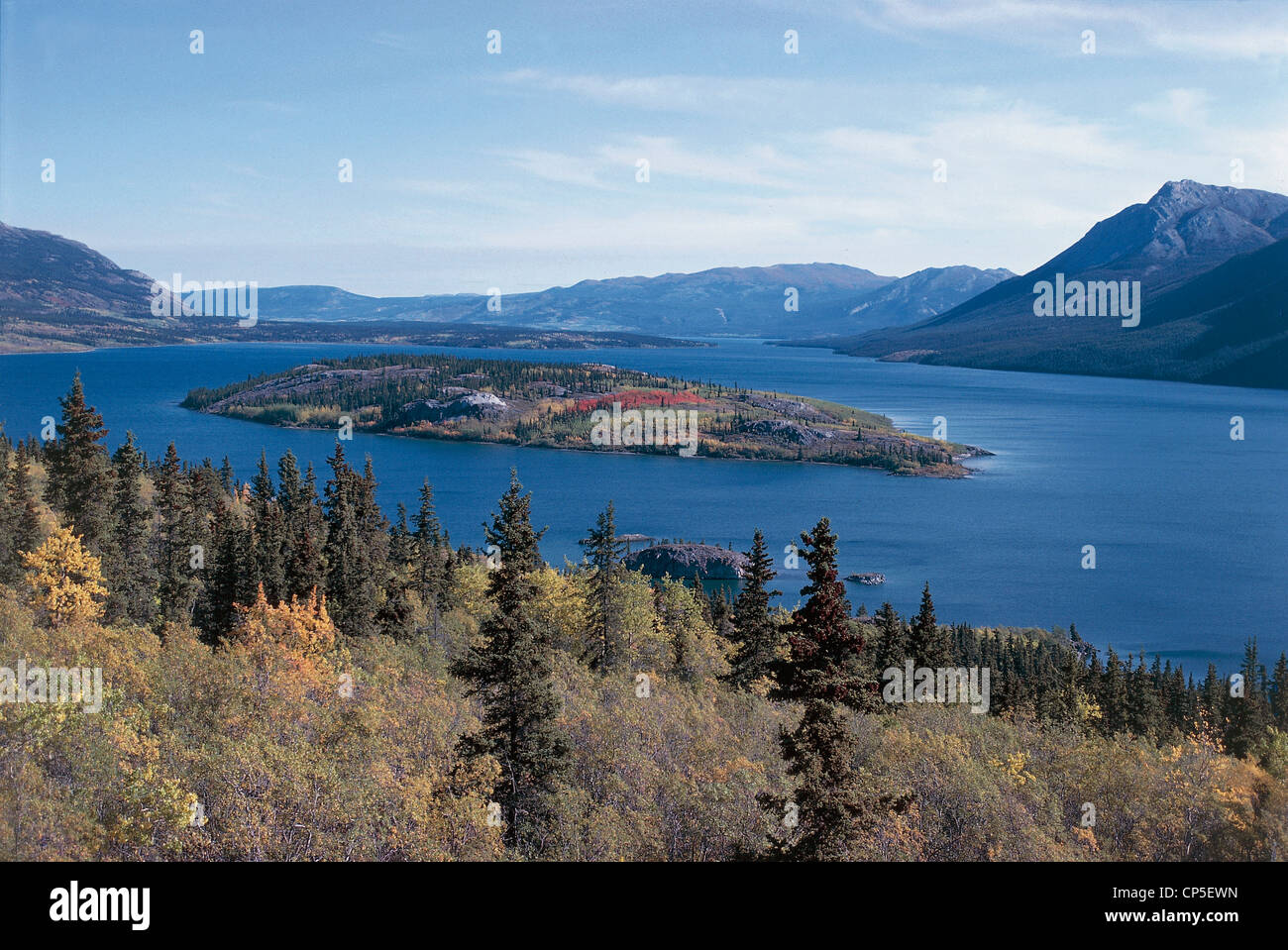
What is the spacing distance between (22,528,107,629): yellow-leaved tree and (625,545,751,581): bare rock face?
7959 centimetres

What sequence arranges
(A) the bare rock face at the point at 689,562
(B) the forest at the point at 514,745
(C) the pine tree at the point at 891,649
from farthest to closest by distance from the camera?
(A) the bare rock face at the point at 689,562, (C) the pine tree at the point at 891,649, (B) the forest at the point at 514,745

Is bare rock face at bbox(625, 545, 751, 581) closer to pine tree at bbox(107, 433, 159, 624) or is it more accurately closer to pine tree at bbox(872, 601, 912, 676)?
pine tree at bbox(872, 601, 912, 676)

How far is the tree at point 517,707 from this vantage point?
27344mm

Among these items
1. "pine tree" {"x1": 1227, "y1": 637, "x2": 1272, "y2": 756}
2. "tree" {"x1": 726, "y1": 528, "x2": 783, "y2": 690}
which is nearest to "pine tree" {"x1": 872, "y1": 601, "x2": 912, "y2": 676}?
"tree" {"x1": 726, "y1": 528, "x2": 783, "y2": 690}

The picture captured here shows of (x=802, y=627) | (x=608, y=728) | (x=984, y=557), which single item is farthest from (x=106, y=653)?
(x=984, y=557)

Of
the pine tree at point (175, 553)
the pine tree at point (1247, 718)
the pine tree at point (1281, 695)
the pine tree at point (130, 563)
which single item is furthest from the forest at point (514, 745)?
the pine tree at point (1281, 695)

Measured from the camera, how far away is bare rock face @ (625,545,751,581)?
123625 mm

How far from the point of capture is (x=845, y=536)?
143 m

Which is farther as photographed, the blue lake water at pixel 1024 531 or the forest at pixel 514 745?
the blue lake water at pixel 1024 531

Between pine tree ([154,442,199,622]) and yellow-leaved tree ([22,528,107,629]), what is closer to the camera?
yellow-leaved tree ([22,528,107,629])

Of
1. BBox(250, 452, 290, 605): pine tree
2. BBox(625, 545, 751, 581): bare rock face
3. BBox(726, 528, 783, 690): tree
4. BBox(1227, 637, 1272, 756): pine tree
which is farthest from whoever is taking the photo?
BBox(625, 545, 751, 581): bare rock face

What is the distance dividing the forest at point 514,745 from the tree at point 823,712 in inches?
3.1

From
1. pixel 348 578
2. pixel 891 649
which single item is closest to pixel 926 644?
pixel 891 649

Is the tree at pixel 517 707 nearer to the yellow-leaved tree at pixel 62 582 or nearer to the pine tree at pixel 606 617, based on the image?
the pine tree at pixel 606 617
